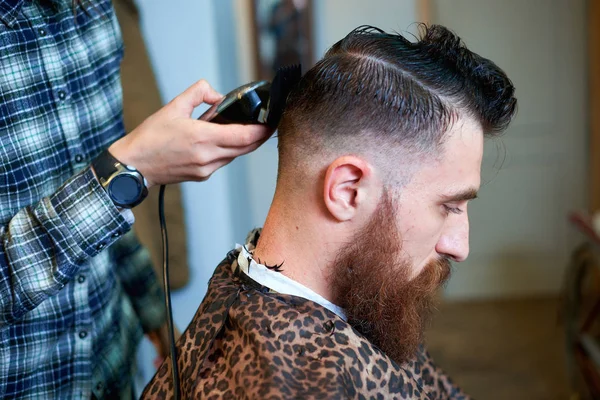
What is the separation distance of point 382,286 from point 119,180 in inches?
18.5

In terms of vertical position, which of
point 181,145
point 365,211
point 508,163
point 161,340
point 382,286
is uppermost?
point 181,145

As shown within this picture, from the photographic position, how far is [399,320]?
3.64 feet

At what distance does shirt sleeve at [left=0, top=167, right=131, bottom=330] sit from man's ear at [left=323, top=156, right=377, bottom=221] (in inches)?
14.1

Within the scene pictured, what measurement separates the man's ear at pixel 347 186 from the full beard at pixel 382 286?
3cm

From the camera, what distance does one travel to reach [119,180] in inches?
41.7

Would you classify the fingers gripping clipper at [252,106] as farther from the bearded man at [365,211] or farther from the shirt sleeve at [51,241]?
the shirt sleeve at [51,241]

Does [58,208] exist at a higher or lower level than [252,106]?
lower

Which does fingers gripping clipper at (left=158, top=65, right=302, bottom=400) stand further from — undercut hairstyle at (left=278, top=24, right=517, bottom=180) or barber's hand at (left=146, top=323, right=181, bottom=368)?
barber's hand at (left=146, top=323, right=181, bottom=368)

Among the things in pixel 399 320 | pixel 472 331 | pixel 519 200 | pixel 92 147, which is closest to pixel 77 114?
pixel 92 147

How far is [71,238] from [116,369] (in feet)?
1.33

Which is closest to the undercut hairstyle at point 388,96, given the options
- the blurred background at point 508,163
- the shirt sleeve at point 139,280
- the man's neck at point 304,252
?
the man's neck at point 304,252

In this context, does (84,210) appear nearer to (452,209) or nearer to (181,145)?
(181,145)

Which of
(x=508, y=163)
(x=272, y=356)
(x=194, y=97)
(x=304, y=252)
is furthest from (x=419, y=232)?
(x=508, y=163)

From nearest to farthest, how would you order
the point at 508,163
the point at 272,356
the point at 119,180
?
the point at 272,356, the point at 119,180, the point at 508,163
